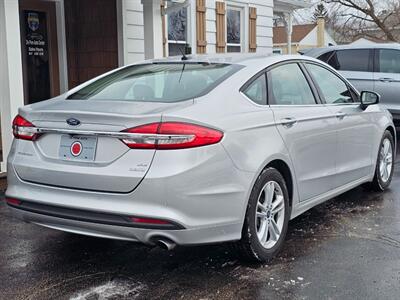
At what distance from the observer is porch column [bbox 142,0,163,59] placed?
29.0 ft

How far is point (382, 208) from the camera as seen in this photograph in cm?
575

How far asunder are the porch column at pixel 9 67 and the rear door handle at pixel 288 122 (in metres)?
3.63

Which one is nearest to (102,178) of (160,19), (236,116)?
(236,116)

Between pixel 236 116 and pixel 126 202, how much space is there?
0.97 meters

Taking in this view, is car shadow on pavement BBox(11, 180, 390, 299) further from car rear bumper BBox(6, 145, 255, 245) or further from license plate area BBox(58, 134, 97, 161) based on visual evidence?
license plate area BBox(58, 134, 97, 161)

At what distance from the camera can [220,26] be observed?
12055 millimetres

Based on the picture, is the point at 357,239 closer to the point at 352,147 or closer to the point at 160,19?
the point at 352,147

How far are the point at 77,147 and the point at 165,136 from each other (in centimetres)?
63

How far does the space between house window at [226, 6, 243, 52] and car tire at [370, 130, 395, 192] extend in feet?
21.4

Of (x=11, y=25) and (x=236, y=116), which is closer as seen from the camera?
(x=236, y=116)

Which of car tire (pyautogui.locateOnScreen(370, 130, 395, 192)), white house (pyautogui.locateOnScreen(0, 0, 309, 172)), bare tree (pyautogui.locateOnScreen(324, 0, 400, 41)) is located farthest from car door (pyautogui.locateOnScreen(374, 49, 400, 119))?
bare tree (pyautogui.locateOnScreen(324, 0, 400, 41))

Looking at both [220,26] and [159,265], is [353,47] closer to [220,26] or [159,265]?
[220,26]

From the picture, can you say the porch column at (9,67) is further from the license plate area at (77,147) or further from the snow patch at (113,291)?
the snow patch at (113,291)

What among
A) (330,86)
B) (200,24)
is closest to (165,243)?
(330,86)
